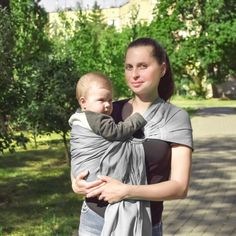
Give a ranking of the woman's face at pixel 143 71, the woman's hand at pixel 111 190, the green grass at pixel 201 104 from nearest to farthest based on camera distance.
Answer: the woman's hand at pixel 111 190 → the woman's face at pixel 143 71 → the green grass at pixel 201 104

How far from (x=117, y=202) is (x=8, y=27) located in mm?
6228

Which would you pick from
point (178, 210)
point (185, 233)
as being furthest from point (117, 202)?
point (178, 210)

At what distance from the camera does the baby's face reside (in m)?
2.39

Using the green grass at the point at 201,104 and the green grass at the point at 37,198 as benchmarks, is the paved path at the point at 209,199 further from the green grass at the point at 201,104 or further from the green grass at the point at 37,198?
the green grass at the point at 201,104

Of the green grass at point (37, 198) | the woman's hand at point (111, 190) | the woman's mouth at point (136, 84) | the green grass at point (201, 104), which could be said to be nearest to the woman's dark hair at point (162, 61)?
the woman's mouth at point (136, 84)

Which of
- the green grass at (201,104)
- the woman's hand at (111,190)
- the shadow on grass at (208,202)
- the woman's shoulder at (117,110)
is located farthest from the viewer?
the green grass at (201,104)

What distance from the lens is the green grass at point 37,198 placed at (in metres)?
6.50

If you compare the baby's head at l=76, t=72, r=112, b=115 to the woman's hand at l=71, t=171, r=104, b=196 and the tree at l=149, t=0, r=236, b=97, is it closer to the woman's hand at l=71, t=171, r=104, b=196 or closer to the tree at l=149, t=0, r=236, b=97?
the woman's hand at l=71, t=171, r=104, b=196

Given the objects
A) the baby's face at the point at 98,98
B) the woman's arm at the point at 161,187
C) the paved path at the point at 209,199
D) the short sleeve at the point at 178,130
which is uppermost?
the baby's face at the point at 98,98

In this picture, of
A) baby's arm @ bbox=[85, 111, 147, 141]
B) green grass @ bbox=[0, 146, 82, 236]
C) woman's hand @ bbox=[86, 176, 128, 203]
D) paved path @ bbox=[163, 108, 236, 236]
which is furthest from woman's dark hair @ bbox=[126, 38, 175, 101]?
green grass @ bbox=[0, 146, 82, 236]

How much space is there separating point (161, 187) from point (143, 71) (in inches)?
19.7

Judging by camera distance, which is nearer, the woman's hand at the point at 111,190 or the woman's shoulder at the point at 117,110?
the woman's hand at the point at 111,190

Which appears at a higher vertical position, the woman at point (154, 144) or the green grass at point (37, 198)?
the woman at point (154, 144)

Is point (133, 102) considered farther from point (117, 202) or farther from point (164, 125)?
point (117, 202)
